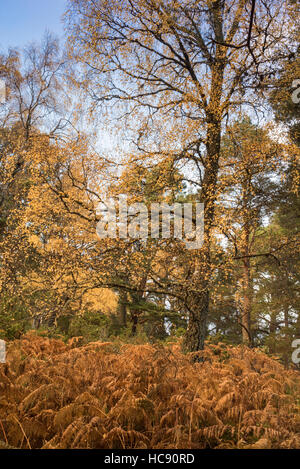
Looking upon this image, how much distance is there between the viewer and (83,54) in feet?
23.3

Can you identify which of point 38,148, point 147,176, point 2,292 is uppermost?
point 38,148

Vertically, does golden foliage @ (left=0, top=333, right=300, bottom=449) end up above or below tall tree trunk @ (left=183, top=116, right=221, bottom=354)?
below

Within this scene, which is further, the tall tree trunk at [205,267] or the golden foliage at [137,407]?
the tall tree trunk at [205,267]

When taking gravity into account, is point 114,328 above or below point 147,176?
below

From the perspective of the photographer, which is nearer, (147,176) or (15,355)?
(15,355)

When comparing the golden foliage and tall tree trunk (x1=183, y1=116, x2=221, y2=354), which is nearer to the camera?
the golden foliage

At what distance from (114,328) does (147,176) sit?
9.98 meters

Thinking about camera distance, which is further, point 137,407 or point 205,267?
point 205,267

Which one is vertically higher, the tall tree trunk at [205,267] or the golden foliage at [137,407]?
the tall tree trunk at [205,267]

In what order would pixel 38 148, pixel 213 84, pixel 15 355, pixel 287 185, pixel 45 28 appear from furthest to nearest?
pixel 45 28 < pixel 287 185 < pixel 38 148 < pixel 213 84 < pixel 15 355

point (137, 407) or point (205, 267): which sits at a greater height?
point (205, 267)

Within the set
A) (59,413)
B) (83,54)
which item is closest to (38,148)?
(83,54)

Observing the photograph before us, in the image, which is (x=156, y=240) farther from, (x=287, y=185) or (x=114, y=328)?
(x=114, y=328)
